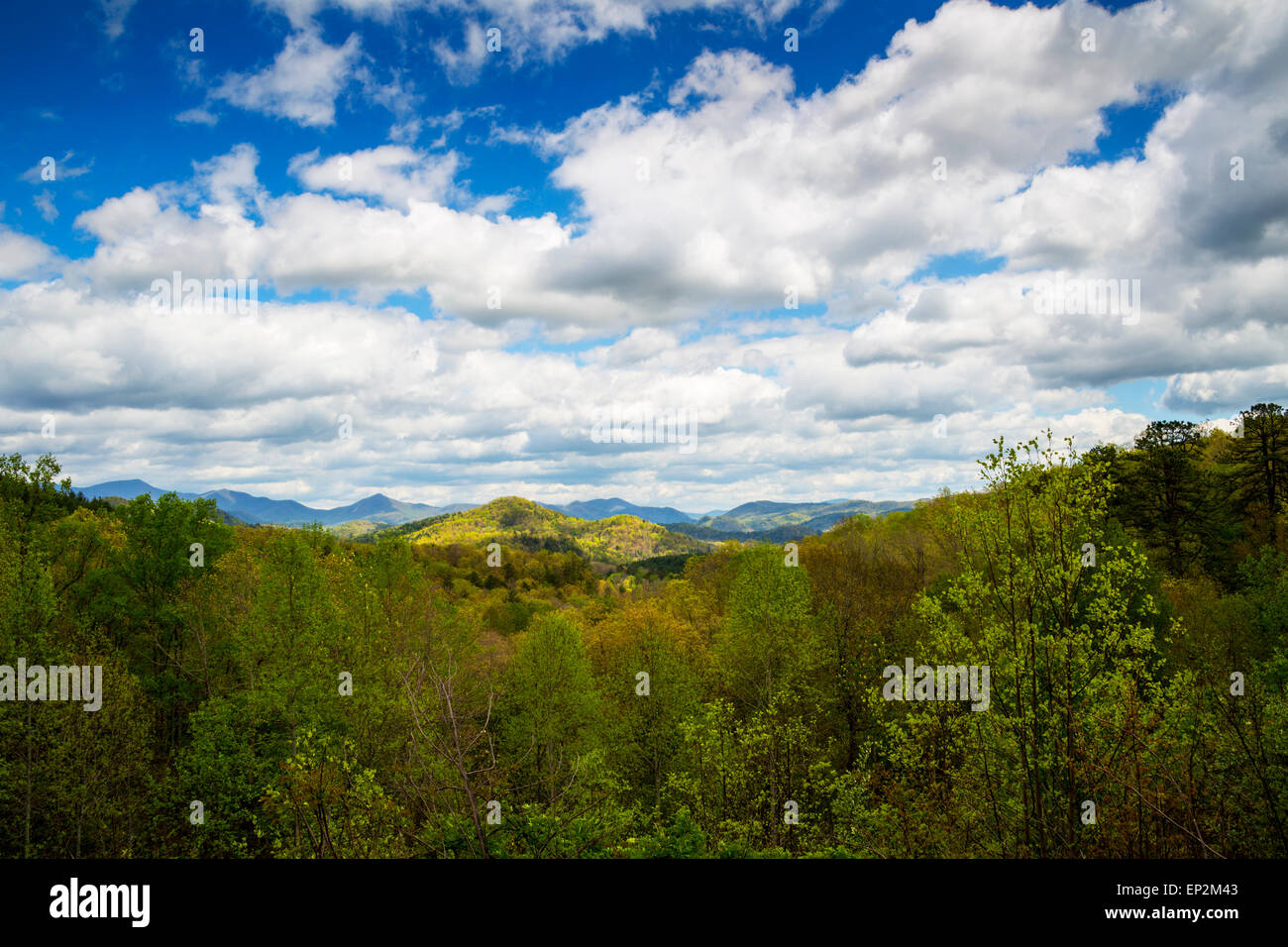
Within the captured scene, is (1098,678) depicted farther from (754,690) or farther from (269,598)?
(269,598)

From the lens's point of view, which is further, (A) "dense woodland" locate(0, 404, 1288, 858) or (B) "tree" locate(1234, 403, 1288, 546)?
(B) "tree" locate(1234, 403, 1288, 546)

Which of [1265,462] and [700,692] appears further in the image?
[1265,462]

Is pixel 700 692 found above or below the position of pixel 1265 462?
below

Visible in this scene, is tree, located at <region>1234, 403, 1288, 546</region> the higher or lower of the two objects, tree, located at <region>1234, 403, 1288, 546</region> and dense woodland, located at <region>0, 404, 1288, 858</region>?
the higher

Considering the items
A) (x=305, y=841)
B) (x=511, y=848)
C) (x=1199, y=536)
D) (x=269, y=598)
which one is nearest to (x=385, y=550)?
(x=269, y=598)

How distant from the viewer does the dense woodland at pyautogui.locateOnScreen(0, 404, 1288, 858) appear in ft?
38.7

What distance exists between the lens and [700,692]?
107 ft

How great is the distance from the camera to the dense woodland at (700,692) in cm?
1180

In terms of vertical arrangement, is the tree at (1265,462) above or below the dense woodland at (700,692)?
above

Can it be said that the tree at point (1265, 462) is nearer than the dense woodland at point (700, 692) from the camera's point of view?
No

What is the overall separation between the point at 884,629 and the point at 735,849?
24.4 m

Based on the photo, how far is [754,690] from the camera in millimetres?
29672
